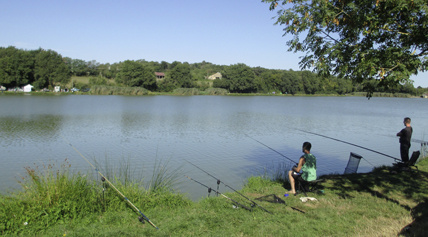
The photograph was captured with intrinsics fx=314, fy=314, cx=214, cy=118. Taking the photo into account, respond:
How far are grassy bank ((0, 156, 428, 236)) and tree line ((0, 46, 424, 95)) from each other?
58.4 meters

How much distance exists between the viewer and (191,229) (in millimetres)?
4992

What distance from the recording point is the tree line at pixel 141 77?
251 ft

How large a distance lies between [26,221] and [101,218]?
1152 mm

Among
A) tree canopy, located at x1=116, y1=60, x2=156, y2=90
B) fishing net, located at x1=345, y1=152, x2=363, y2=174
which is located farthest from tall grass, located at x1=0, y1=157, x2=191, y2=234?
tree canopy, located at x1=116, y1=60, x2=156, y2=90

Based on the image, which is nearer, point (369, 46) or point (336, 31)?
point (369, 46)

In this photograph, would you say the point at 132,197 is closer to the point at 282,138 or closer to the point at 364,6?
the point at 364,6

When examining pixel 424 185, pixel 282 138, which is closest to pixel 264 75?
pixel 282 138

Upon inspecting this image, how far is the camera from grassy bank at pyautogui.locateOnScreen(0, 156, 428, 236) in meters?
4.86

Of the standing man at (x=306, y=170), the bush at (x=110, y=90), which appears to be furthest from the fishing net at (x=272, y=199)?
the bush at (x=110, y=90)

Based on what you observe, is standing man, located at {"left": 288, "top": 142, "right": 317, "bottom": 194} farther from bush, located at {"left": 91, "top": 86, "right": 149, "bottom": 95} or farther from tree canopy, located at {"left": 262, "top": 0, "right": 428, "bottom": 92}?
bush, located at {"left": 91, "top": 86, "right": 149, "bottom": 95}

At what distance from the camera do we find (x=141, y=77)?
279 feet

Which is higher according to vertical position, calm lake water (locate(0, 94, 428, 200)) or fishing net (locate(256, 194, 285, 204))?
fishing net (locate(256, 194, 285, 204))

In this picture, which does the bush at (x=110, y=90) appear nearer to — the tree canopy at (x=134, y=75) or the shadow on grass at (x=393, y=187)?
the tree canopy at (x=134, y=75)

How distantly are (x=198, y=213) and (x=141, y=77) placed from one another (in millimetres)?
82774
